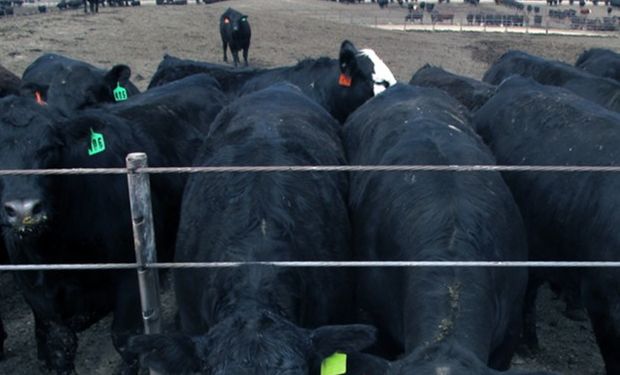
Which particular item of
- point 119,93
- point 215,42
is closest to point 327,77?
point 119,93

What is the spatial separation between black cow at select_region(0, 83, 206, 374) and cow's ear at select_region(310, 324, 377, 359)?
163 cm

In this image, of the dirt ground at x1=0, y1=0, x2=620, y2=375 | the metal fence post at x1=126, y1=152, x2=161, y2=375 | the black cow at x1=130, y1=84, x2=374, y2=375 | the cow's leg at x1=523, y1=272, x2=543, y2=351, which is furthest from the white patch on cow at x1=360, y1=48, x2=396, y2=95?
the metal fence post at x1=126, y1=152, x2=161, y2=375

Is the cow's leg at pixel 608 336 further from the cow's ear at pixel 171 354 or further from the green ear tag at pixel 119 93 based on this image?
the green ear tag at pixel 119 93

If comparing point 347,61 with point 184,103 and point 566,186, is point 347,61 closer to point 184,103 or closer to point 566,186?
point 184,103

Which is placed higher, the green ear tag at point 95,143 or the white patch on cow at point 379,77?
the white patch on cow at point 379,77

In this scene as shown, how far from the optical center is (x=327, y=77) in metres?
8.80

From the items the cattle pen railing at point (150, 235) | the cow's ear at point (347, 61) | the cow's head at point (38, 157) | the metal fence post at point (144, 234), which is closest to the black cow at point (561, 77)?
the cow's ear at point (347, 61)

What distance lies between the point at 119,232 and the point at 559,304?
376cm

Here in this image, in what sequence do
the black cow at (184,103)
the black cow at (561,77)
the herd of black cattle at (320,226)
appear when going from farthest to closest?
the black cow at (561,77) → the black cow at (184,103) → the herd of black cattle at (320,226)

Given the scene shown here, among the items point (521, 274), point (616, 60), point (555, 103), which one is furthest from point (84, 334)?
point (616, 60)

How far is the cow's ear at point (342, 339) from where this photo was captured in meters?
2.65

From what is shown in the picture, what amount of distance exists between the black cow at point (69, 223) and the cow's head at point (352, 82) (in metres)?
4.08

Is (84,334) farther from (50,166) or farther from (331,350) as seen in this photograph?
(331,350)

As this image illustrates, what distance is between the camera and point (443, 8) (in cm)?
4984
